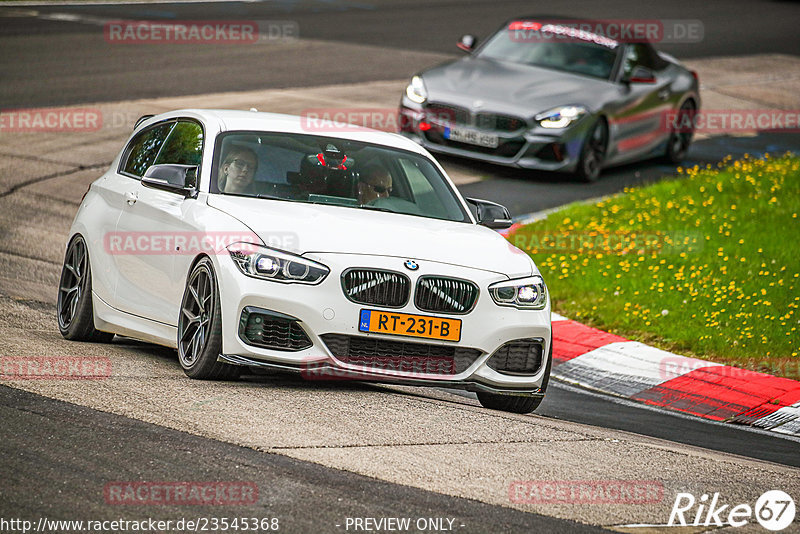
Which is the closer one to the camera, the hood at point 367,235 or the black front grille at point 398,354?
the black front grille at point 398,354

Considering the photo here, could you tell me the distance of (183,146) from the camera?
8.64 meters

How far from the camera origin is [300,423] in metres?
6.46

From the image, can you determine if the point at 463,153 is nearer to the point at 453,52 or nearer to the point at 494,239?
the point at 494,239

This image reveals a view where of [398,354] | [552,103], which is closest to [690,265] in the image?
[552,103]

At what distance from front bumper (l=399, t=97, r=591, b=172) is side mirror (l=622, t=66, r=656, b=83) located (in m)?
1.27

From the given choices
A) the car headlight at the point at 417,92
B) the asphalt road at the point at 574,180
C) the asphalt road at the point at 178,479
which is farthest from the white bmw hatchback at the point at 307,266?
the car headlight at the point at 417,92

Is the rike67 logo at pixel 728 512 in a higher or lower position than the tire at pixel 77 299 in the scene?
higher

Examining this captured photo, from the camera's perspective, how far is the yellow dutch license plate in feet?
23.5

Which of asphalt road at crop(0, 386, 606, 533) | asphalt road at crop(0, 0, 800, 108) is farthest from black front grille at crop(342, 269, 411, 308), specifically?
asphalt road at crop(0, 0, 800, 108)

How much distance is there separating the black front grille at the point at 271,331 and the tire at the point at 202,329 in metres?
0.16

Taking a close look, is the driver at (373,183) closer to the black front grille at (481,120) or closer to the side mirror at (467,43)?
the black front grille at (481,120)

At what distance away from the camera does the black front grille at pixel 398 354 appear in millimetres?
7186

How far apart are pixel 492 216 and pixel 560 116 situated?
766 cm

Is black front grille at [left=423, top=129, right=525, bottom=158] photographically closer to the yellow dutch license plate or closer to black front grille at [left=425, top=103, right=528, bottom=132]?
black front grille at [left=425, top=103, right=528, bottom=132]
